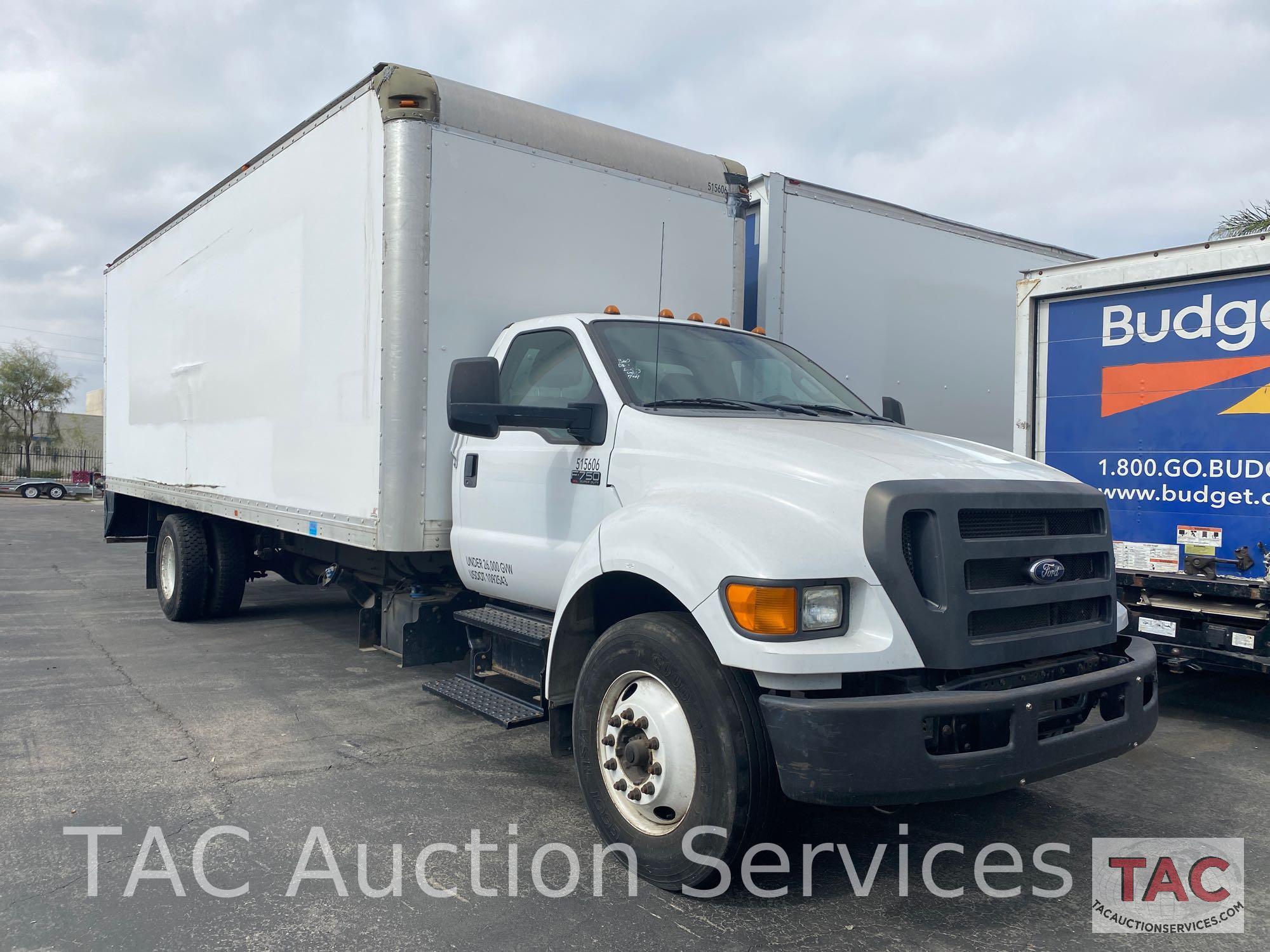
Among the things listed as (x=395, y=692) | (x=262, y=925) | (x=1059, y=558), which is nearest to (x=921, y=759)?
(x=1059, y=558)

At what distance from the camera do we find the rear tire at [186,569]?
8.73m

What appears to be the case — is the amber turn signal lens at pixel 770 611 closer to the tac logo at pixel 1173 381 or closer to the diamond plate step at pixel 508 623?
the diamond plate step at pixel 508 623

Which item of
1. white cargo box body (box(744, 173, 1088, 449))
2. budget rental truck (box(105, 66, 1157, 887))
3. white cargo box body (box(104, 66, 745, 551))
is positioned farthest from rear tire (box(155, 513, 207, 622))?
white cargo box body (box(744, 173, 1088, 449))

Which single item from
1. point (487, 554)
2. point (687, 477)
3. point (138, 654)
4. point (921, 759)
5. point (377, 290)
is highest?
point (377, 290)

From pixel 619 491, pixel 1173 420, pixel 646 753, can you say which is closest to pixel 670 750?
pixel 646 753

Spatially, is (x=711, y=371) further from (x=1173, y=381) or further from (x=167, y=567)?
(x=167, y=567)

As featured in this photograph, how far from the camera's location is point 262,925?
10.4 feet

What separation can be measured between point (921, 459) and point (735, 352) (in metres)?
1.66

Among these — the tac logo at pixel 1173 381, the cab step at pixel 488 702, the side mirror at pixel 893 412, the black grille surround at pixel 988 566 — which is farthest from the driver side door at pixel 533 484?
the tac logo at pixel 1173 381

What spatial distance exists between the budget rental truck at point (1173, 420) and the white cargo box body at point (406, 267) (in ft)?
7.64

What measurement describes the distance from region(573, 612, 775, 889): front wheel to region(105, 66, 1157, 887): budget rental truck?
0.04ft

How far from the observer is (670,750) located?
3.33 meters

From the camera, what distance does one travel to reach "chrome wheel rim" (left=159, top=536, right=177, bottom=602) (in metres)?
9.00

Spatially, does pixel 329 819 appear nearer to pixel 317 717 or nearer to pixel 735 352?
pixel 317 717
